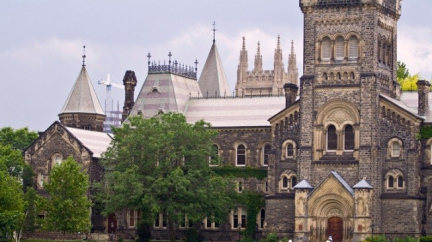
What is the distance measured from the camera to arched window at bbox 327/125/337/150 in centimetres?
10431

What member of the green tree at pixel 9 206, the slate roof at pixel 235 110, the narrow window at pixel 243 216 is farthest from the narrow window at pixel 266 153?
the green tree at pixel 9 206

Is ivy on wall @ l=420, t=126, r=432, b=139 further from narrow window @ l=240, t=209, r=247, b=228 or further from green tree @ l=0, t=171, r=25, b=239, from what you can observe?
green tree @ l=0, t=171, r=25, b=239

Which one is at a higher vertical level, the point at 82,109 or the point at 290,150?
the point at 82,109

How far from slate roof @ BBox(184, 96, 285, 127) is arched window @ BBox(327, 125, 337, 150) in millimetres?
9242

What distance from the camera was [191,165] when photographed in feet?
350

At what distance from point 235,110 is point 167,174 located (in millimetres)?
13348

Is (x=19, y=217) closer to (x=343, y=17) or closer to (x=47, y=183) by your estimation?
(x=47, y=183)

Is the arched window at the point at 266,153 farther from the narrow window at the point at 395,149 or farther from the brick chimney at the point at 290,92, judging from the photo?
the narrow window at the point at 395,149

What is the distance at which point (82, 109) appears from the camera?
410 ft

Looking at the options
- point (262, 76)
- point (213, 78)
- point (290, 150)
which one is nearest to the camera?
point (290, 150)

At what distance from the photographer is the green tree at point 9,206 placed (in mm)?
100938

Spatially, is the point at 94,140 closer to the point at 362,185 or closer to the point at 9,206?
the point at 9,206

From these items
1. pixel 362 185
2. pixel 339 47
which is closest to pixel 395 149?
pixel 362 185

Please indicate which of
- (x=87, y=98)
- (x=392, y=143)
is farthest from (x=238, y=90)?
(x=392, y=143)
